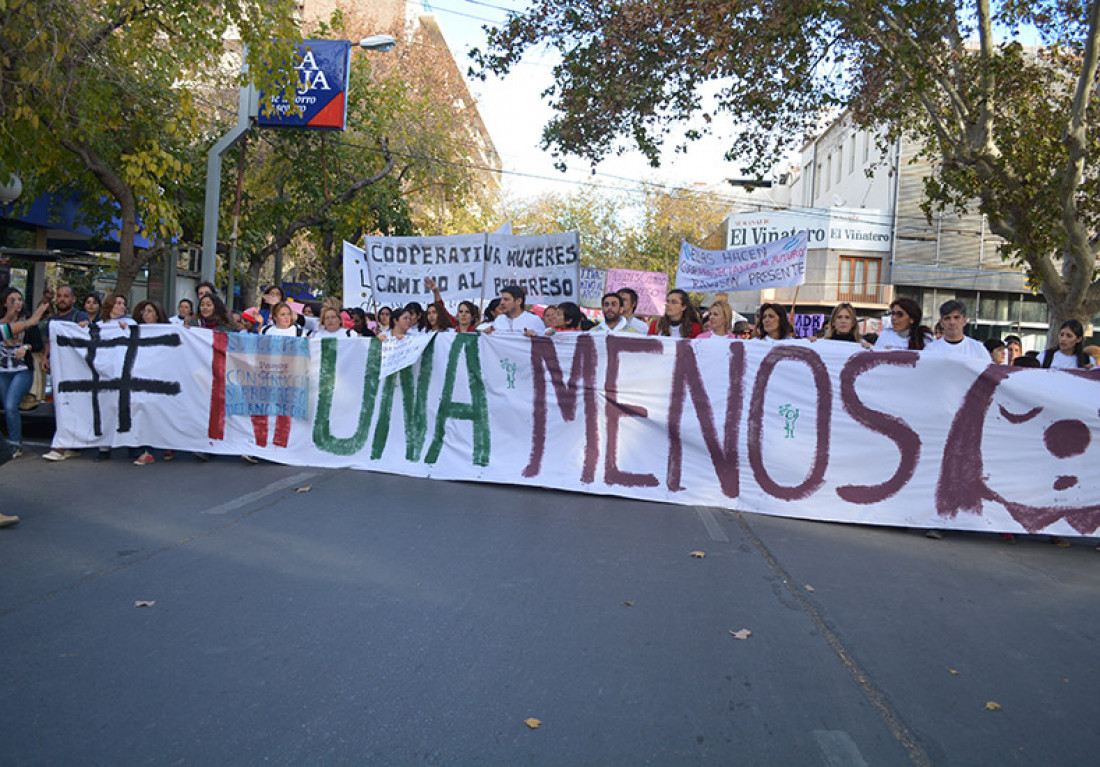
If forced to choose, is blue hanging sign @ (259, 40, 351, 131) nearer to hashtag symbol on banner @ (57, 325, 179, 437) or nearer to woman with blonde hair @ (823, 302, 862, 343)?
hashtag symbol on banner @ (57, 325, 179, 437)

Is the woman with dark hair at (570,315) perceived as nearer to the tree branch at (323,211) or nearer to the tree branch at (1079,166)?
the tree branch at (1079,166)

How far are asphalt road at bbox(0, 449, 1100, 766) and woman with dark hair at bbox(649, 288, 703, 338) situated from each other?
2.44 m

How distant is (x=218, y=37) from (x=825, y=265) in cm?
3190

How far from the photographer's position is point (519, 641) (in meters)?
4.10

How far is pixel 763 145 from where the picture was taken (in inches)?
550

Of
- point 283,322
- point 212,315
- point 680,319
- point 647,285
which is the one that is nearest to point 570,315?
point 680,319

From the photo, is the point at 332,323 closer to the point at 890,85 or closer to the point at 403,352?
the point at 403,352

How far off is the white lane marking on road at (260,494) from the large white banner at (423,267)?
3327 mm

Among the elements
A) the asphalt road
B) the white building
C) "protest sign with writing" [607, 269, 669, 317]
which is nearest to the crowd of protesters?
the asphalt road

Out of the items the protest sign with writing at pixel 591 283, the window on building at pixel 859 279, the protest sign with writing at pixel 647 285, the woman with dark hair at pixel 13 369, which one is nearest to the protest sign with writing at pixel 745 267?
the woman with dark hair at pixel 13 369

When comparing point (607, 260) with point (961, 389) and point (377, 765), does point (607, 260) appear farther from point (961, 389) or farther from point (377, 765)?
point (377, 765)

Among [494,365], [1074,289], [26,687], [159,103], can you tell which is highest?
[159,103]

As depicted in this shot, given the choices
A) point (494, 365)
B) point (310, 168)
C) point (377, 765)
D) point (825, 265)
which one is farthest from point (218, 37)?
point (825, 265)

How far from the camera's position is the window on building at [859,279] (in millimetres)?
38719
